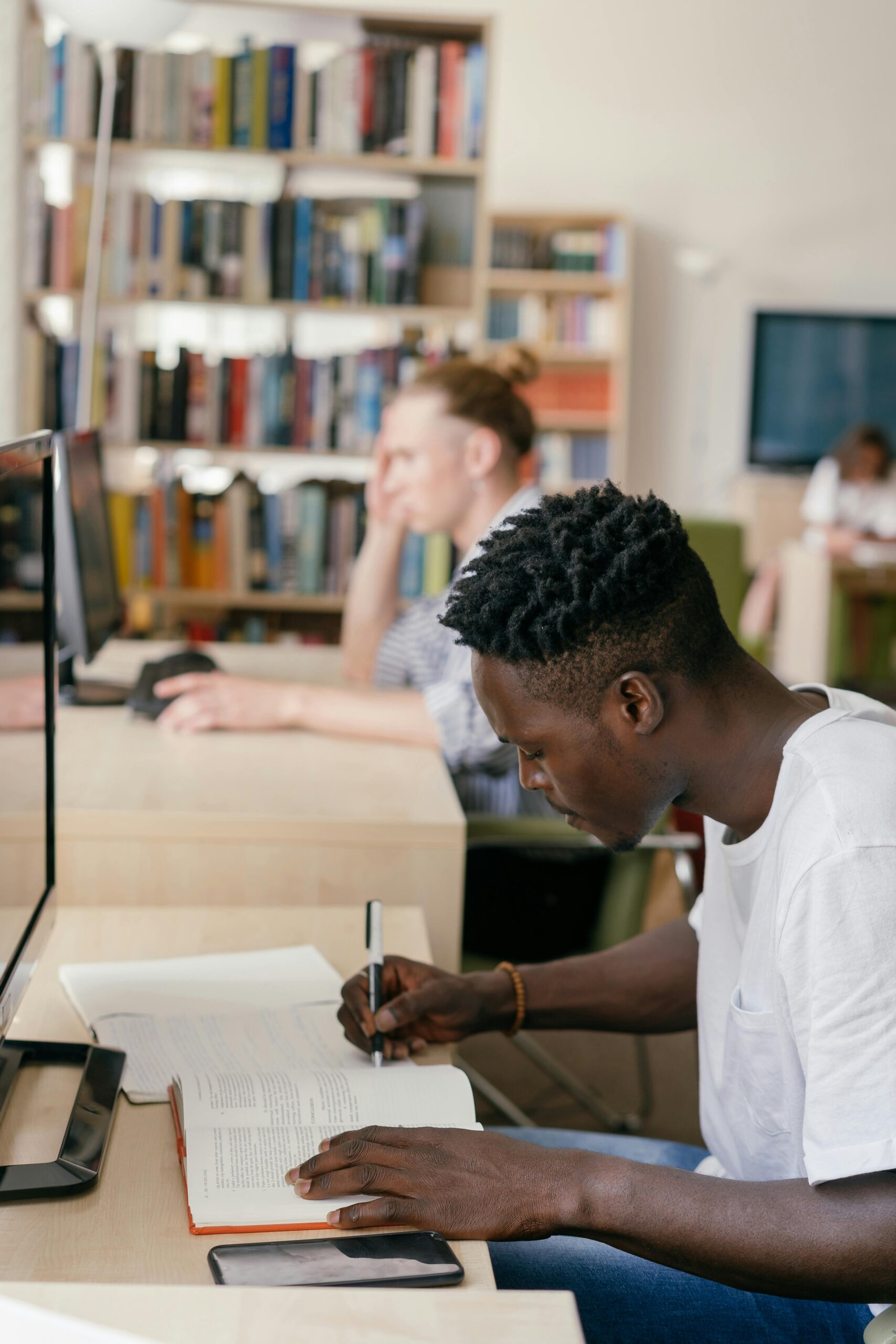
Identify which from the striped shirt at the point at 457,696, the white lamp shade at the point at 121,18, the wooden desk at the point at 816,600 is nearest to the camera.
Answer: the striped shirt at the point at 457,696

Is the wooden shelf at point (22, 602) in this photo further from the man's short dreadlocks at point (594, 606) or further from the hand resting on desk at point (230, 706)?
the hand resting on desk at point (230, 706)

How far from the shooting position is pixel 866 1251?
31.6 inches

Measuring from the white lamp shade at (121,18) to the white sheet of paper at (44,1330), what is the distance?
89.9 inches

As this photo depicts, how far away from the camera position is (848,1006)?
82 centimetres

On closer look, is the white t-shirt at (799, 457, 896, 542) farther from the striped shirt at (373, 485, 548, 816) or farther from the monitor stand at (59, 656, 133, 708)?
the monitor stand at (59, 656, 133, 708)

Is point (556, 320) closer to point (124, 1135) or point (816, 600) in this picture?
point (816, 600)

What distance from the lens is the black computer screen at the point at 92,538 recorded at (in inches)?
76.2

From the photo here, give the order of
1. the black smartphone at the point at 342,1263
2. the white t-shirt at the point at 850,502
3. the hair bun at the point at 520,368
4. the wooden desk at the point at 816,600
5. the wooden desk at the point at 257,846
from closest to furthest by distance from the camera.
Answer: the black smartphone at the point at 342,1263, the wooden desk at the point at 257,846, the hair bun at the point at 520,368, the wooden desk at the point at 816,600, the white t-shirt at the point at 850,502

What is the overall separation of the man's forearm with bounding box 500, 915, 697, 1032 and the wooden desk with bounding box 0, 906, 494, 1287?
0.45 ft

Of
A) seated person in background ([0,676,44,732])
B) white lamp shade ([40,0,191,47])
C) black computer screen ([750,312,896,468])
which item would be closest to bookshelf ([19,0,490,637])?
white lamp shade ([40,0,191,47])


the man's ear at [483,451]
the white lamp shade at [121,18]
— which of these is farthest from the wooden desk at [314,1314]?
the white lamp shade at [121,18]

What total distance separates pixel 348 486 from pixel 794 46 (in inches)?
164

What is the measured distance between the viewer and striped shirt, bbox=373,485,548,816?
1.84 metres

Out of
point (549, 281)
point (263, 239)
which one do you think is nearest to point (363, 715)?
point (263, 239)
